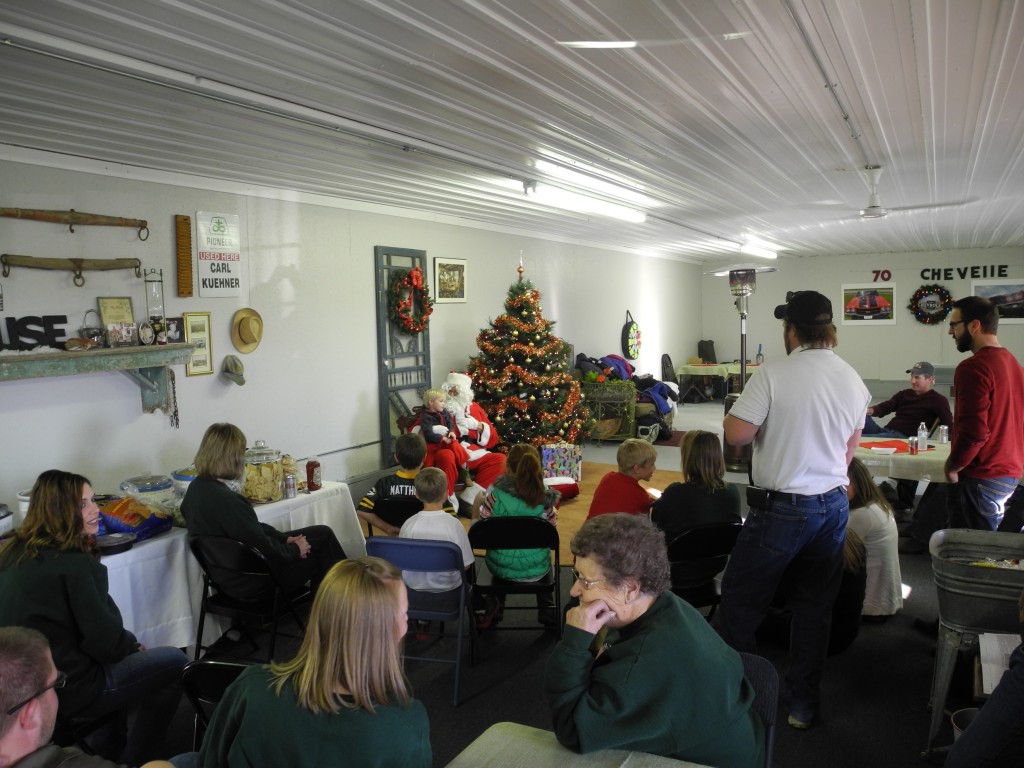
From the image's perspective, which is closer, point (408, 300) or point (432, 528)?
point (432, 528)

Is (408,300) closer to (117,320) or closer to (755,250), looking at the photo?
(117,320)

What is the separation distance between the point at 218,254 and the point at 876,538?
5.00m

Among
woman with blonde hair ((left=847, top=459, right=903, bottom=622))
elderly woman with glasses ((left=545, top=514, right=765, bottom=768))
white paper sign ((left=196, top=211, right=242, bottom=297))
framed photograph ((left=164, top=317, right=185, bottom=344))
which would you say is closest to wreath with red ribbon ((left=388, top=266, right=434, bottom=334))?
white paper sign ((left=196, top=211, right=242, bottom=297))

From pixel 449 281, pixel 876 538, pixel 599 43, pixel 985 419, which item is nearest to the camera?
pixel 599 43

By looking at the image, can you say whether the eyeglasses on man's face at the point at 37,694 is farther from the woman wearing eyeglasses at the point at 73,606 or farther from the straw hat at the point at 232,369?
the straw hat at the point at 232,369

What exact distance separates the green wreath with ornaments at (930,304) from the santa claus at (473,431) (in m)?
11.0

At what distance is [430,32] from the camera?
9.66 feet

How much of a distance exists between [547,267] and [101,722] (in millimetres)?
8565

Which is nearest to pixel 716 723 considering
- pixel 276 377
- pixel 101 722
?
pixel 101 722

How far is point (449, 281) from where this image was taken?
8438 mm

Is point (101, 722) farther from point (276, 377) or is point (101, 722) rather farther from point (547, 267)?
point (547, 267)

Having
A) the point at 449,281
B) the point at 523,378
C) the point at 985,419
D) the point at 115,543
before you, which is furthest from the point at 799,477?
the point at 449,281

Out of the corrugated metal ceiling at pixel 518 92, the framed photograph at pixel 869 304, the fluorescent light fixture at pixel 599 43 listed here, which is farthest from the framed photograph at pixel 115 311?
the framed photograph at pixel 869 304

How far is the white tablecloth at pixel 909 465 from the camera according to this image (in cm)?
505
